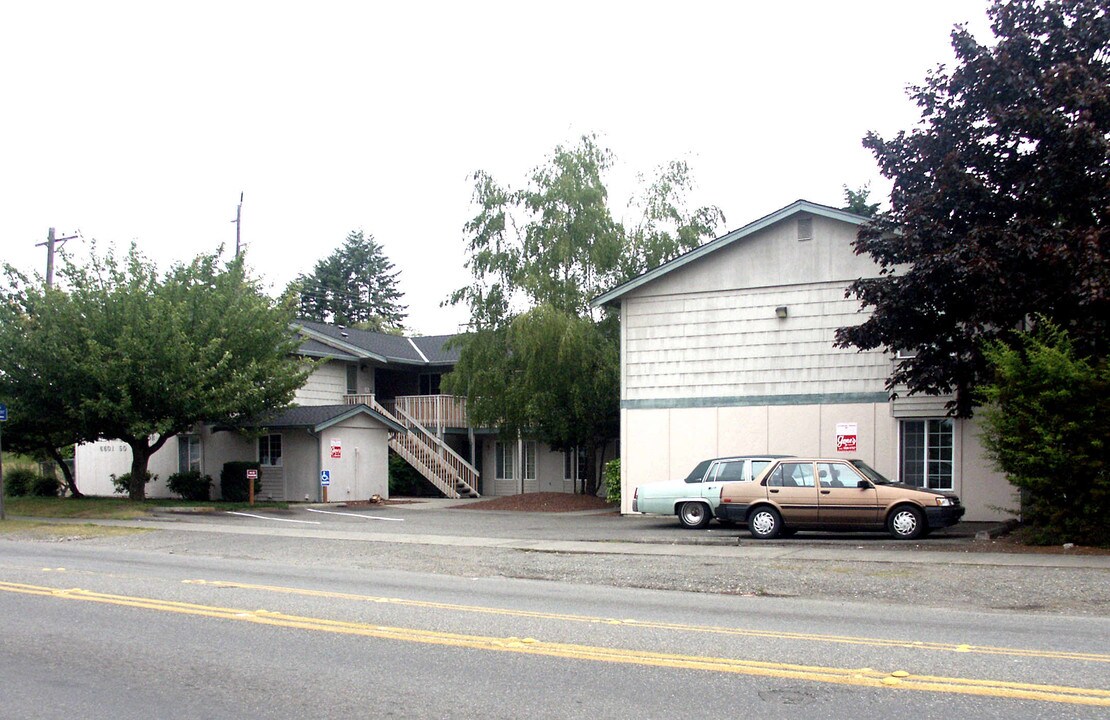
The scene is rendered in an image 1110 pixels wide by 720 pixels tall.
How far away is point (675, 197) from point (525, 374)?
778cm

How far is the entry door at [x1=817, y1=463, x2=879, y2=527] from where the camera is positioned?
18812mm

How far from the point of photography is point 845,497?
18.9 meters

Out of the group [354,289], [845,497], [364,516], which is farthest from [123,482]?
[354,289]

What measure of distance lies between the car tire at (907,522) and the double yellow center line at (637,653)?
9.84 meters

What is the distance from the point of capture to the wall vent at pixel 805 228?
2436 cm

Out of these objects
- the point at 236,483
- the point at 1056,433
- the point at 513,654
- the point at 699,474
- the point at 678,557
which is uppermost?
the point at 1056,433

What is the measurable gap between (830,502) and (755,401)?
6064mm

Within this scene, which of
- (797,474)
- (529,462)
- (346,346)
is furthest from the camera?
(346,346)

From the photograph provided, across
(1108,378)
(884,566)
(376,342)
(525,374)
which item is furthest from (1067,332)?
(376,342)

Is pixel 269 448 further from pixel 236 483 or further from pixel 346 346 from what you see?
pixel 346 346

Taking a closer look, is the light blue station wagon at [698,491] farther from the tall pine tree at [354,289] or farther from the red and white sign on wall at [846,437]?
the tall pine tree at [354,289]

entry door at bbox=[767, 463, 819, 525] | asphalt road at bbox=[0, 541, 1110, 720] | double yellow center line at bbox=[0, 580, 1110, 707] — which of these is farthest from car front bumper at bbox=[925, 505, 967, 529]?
double yellow center line at bbox=[0, 580, 1110, 707]

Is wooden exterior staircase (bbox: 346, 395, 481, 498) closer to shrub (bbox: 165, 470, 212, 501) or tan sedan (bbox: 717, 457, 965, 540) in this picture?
shrub (bbox: 165, 470, 212, 501)

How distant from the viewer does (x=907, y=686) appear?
7371 millimetres
